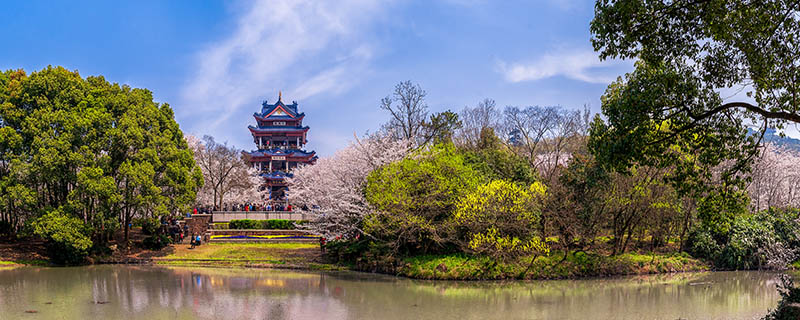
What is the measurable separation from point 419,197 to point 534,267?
5320mm

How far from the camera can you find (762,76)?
11.0m

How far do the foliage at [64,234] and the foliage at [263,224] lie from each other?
9.27 metres

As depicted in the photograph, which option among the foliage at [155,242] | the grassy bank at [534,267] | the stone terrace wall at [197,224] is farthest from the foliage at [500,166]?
the foliage at [155,242]

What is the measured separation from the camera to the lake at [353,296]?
49.0ft

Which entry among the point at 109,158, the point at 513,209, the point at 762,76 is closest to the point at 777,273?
the point at 513,209

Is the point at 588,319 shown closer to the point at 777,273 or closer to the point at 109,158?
the point at 777,273

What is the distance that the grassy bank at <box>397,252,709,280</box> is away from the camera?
2206cm

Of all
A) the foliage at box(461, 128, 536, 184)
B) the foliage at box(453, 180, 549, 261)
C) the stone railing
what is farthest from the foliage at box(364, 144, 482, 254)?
the stone railing

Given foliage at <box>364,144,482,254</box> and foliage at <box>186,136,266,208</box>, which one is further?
foliage at <box>186,136,266,208</box>

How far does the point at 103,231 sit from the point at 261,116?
118 feet

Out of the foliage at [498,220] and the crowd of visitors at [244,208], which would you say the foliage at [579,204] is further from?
the crowd of visitors at [244,208]

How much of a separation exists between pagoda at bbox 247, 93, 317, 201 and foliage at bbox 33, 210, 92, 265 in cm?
3260

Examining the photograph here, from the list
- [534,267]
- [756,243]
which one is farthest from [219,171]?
[756,243]

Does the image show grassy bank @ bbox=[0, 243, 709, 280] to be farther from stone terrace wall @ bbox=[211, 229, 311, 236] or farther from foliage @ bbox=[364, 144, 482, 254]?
stone terrace wall @ bbox=[211, 229, 311, 236]
